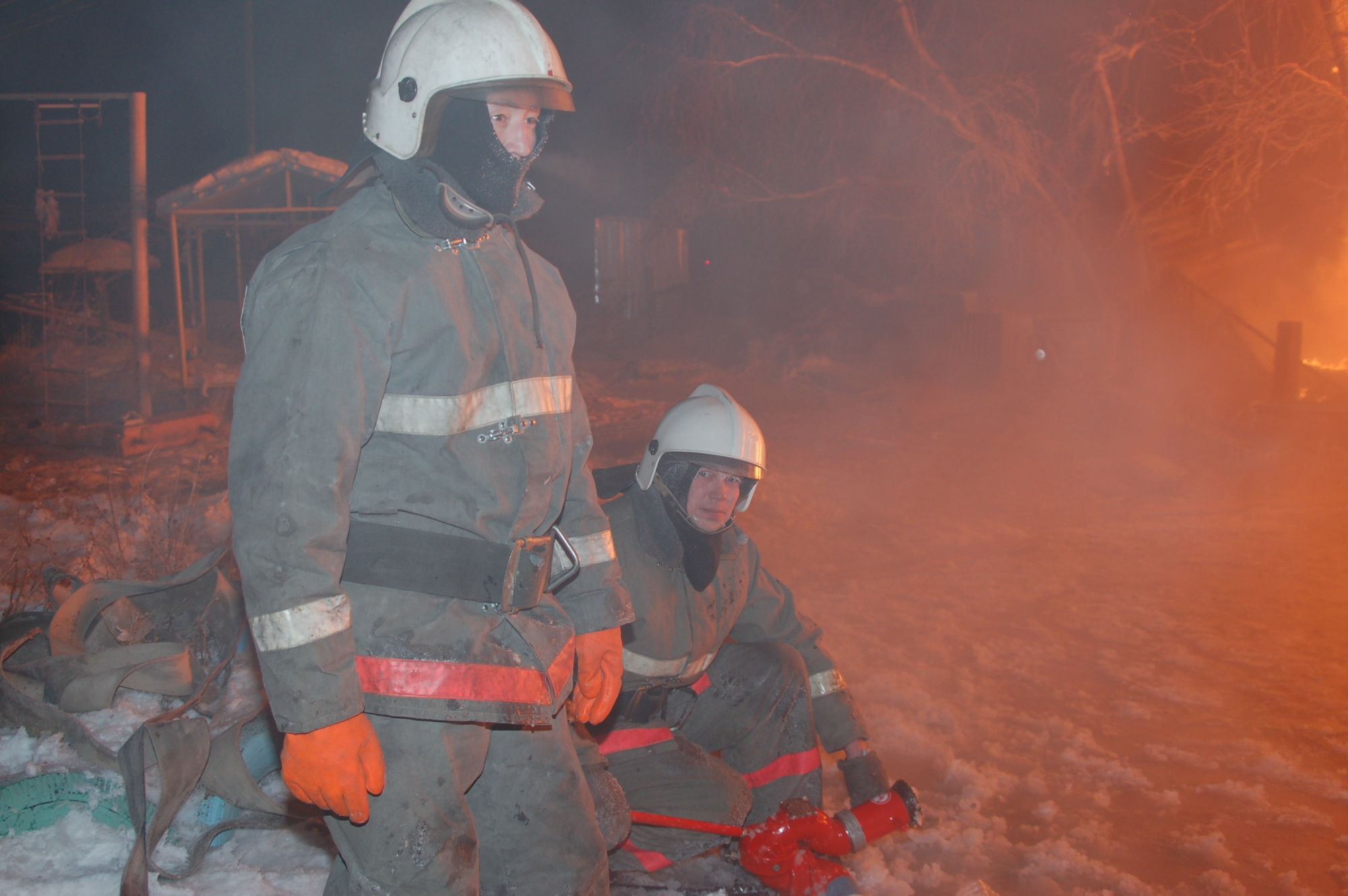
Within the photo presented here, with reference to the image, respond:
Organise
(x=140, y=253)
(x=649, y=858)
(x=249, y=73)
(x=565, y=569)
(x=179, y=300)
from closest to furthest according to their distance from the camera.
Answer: (x=565, y=569) → (x=649, y=858) → (x=140, y=253) → (x=179, y=300) → (x=249, y=73)

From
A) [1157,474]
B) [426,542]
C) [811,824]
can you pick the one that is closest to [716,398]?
[811,824]

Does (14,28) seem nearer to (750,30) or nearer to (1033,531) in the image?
(750,30)

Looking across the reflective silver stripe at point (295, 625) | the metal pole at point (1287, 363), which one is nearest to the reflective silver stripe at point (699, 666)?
the reflective silver stripe at point (295, 625)

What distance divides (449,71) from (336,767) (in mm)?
1357

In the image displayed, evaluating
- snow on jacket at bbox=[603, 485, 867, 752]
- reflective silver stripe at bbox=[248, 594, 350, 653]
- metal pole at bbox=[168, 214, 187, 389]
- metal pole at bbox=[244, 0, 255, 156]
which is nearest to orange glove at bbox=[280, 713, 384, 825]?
reflective silver stripe at bbox=[248, 594, 350, 653]

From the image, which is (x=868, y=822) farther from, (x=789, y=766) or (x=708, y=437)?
(x=708, y=437)

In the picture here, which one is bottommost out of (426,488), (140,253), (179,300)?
(426,488)

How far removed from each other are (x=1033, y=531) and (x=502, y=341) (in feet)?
22.0

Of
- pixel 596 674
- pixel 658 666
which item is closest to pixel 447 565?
pixel 596 674

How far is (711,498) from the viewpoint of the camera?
322 cm

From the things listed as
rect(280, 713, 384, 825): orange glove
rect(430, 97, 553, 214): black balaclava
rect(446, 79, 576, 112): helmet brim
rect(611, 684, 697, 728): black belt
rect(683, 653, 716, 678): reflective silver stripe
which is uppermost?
rect(446, 79, 576, 112): helmet brim

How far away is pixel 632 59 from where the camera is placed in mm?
17797

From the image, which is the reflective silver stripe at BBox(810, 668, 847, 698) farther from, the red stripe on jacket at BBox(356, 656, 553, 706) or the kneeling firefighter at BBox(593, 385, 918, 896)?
the red stripe on jacket at BBox(356, 656, 553, 706)

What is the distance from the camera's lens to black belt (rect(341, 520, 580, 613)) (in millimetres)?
1739
